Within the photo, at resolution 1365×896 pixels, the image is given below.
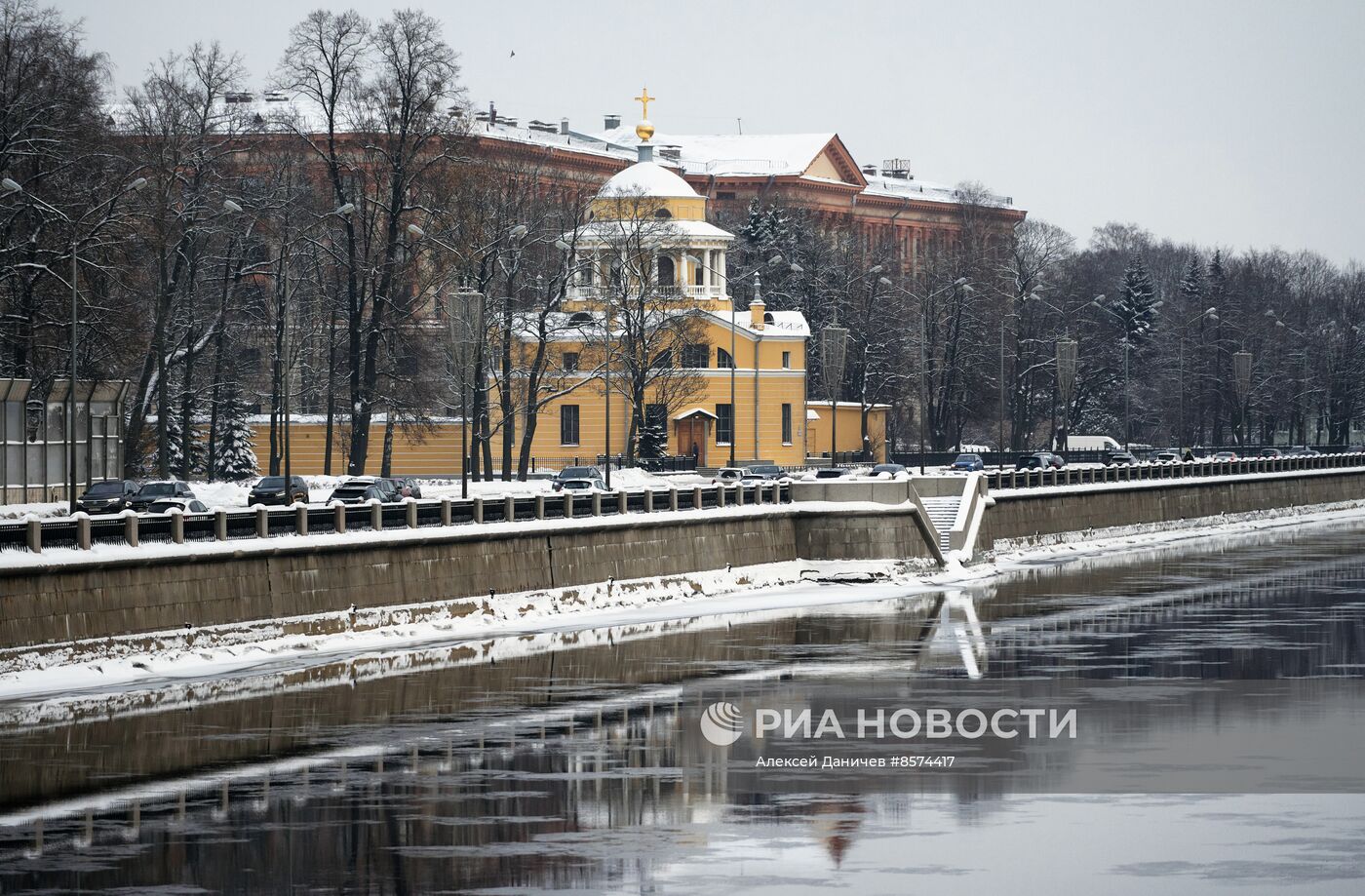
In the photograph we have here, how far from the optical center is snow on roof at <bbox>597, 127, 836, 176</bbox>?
566 ft

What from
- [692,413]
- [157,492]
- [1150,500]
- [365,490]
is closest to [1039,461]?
[692,413]

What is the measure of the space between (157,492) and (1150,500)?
37.8m

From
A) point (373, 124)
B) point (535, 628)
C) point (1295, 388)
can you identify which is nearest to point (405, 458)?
point (373, 124)

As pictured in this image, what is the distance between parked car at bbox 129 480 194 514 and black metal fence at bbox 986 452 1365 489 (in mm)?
23580

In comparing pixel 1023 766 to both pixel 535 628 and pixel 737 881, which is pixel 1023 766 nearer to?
pixel 737 881

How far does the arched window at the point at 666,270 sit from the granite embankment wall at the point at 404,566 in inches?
2097

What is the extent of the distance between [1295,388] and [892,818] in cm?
13160

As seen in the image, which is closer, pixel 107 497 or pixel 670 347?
pixel 107 497

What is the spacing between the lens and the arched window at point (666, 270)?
108438 mm

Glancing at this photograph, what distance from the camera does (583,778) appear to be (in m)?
23.1

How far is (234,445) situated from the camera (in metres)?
92.0

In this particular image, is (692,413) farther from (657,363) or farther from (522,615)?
(522,615)

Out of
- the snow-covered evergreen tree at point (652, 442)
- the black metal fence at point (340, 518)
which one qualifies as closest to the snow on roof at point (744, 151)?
the snow-covered evergreen tree at point (652, 442)

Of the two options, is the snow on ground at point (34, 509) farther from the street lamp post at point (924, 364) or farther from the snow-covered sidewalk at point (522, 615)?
the street lamp post at point (924, 364)
